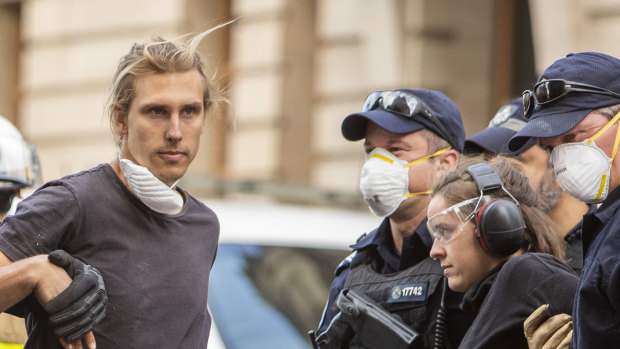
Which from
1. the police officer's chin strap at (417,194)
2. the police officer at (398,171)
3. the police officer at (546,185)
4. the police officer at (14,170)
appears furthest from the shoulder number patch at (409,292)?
the police officer at (14,170)

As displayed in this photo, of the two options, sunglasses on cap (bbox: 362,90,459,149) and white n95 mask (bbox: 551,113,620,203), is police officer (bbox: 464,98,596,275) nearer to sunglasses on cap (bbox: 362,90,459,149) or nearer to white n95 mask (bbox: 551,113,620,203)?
sunglasses on cap (bbox: 362,90,459,149)

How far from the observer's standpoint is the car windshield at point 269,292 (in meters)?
5.39

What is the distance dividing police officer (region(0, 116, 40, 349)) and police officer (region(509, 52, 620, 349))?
Result: 6.53 ft

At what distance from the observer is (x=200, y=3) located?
1257 centimetres

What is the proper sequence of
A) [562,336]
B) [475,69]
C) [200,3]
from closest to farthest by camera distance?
[562,336] < [475,69] < [200,3]

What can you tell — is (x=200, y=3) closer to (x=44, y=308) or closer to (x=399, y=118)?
(x=399, y=118)

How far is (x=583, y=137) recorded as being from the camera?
3.19 m

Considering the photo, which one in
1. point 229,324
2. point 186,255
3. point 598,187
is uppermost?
point 598,187

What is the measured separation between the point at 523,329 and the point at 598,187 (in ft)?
1.50

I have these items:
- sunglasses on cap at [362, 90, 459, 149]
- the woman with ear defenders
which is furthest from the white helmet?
the woman with ear defenders

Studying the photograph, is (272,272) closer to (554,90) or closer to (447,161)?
(447,161)

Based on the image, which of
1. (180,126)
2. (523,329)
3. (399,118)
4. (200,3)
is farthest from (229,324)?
(200,3)

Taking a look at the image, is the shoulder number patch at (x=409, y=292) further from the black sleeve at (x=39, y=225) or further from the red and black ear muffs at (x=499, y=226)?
the black sleeve at (x=39, y=225)

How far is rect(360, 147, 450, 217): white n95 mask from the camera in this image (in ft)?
13.9
